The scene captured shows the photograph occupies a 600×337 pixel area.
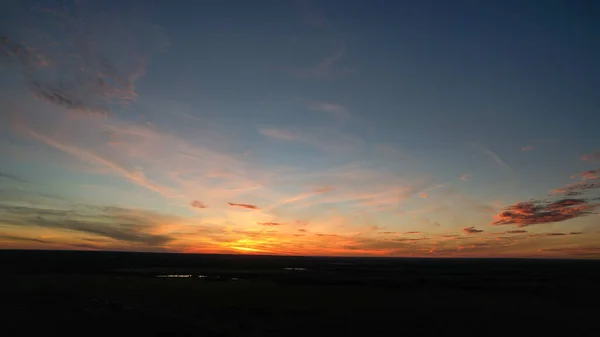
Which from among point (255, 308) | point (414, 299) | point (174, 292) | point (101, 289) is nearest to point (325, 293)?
point (414, 299)

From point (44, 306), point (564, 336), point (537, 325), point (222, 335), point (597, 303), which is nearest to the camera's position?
point (222, 335)

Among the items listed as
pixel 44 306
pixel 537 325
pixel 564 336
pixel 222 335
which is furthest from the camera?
pixel 44 306

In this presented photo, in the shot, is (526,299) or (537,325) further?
(526,299)

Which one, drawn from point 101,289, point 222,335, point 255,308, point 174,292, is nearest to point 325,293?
point 255,308

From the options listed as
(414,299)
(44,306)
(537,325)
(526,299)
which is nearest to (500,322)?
(537,325)

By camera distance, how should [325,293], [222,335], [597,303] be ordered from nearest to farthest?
[222,335] → [597,303] → [325,293]

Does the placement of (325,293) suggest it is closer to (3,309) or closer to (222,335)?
(222,335)

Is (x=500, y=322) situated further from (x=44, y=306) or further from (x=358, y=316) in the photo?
(x=44, y=306)

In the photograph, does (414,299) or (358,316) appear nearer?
(358,316)

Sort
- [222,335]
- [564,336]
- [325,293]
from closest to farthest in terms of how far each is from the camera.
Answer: [222,335]
[564,336]
[325,293]
